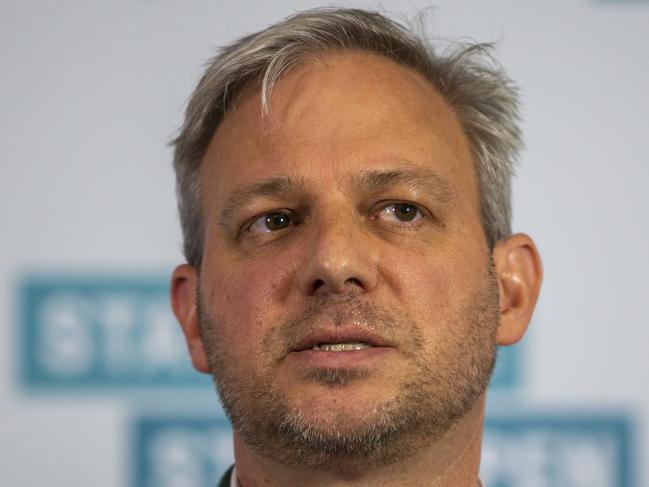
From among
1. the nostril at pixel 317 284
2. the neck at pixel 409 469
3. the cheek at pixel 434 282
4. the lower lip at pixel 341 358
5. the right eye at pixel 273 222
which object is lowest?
the neck at pixel 409 469

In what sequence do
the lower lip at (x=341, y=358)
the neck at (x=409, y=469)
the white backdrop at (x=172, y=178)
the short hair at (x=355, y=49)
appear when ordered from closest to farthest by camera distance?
the lower lip at (x=341, y=358) < the neck at (x=409, y=469) < the short hair at (x=355, y=49) < the white backdrop at (x=172, y=178)

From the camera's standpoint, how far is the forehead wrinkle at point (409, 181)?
1.90 meters

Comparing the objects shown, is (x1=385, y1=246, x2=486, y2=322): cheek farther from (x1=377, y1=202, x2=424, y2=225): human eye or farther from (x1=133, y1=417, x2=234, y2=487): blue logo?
(x1=133, y1=417, x2=234, y2=487): blue logo

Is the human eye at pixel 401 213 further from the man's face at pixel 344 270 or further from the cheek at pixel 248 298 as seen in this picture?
the cheek at pixel 248 298

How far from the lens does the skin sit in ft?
5.84

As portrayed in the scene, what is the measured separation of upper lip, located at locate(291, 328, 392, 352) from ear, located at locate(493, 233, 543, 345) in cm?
47

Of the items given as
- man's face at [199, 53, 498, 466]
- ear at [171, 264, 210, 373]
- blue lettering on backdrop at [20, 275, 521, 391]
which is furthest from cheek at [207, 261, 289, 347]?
blue lettering on backdrop at [20, 275, 521, 391]

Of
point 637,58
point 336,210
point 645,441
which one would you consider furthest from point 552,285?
point 336,210

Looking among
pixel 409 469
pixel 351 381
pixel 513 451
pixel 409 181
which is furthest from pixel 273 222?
pixel 513 451

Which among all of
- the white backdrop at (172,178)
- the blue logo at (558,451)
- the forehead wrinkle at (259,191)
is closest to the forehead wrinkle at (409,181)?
the forehead wrinkle at (259,191)

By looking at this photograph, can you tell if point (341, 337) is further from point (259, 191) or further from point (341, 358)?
point (259, 191)

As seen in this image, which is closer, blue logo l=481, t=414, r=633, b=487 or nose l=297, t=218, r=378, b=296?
nose l=297, t=218, r=378, b=296

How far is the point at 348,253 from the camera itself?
178 cm

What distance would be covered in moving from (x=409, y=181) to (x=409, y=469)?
21.6 inches
